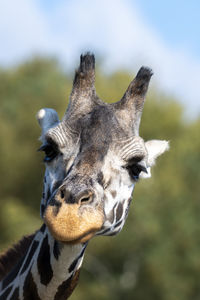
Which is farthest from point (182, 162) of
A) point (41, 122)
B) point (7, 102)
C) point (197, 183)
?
point (41, 122)

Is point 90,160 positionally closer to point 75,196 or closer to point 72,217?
point 75,196

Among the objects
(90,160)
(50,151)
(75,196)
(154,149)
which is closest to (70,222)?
(75,196)

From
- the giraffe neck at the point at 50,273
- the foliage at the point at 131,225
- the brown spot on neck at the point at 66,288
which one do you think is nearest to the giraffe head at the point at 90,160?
the giraffe neck at the point at 50,273

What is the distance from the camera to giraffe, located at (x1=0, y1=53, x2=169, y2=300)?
6551mm

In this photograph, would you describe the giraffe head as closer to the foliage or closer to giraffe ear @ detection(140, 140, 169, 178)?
giraffe ear @ detection(140, 140, 169, 178)

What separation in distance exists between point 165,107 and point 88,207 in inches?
1583

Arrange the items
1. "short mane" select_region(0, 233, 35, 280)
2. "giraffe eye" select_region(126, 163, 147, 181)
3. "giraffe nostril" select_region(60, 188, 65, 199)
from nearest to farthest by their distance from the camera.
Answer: "giraffe nostril" select_region(60, 188, 65, 199)
"giraffe eye" select_region(126, 163, 147, 181)
"short mane" select_region(0, 233, 35, 280)

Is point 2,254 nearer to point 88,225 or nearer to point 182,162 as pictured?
point 88,225

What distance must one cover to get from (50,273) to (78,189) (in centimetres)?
117

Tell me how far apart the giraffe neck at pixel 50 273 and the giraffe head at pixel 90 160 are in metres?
0.40

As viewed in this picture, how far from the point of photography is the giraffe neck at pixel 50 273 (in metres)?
7.17

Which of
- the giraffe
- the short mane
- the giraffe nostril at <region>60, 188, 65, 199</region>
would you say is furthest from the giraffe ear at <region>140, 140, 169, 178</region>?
the giraffe nostril at <region>60, 188, 65, 199</region>

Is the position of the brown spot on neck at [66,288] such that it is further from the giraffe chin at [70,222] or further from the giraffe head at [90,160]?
the giraffe chin at [70,222]

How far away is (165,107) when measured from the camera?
4638 centimetres
